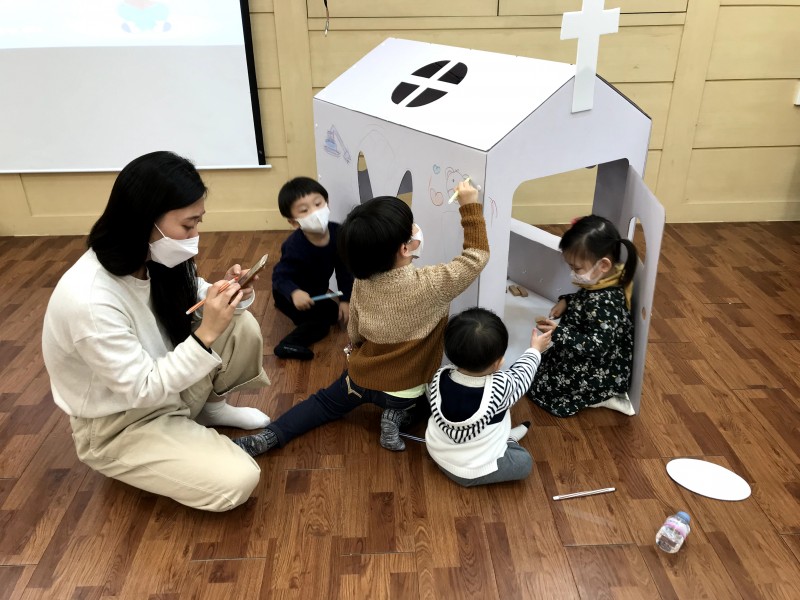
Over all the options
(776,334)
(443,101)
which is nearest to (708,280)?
(776,334)

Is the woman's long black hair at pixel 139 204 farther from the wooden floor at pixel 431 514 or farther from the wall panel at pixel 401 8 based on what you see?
the wall panel at pixel 401 8

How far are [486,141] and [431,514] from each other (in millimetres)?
951

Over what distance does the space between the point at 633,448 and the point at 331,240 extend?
1.22 m

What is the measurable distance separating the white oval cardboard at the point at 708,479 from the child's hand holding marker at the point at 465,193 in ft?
2.97

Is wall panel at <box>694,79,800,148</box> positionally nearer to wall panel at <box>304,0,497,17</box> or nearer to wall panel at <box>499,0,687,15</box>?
wall panel at <box>499,0,687,15</box>

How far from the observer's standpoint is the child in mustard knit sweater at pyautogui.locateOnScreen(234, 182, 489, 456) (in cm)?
146

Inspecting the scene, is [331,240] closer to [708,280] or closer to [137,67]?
[137,67]

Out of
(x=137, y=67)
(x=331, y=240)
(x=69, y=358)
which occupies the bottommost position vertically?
(x=331, y=240)

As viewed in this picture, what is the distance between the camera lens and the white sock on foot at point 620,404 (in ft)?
6.08

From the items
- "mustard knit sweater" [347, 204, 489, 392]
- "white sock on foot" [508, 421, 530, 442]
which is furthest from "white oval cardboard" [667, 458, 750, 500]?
"mustard knit sweater" [347, 204, 489, 392]

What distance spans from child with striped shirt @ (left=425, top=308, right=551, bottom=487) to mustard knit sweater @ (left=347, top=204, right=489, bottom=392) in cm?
10

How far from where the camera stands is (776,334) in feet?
7.44

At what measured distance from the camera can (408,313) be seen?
5.12 ft

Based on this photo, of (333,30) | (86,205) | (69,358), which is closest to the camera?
(69,358)
